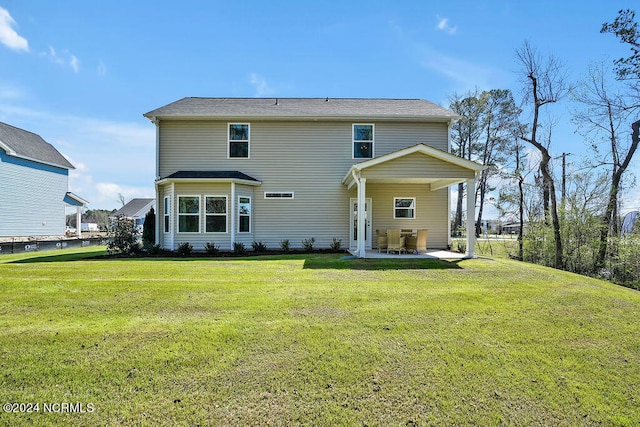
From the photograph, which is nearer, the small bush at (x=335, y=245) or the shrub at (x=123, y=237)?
the shrub at (x=123, y=237)

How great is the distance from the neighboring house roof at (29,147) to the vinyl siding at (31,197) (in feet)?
1.15

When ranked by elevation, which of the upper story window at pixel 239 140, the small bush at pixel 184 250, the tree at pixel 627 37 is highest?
the tree at pixel 627 37

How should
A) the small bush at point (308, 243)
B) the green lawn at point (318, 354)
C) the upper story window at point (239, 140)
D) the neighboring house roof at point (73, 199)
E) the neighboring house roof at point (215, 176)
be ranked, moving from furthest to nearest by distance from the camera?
the neighboring house roof at point (73, 199), the upper story window at point (239, 140), the small bush at point (308, 243), the neighboring house roof at point (215, 176), the green lawn at point (318, 354)

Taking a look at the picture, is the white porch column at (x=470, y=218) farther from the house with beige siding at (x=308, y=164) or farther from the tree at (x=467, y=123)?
the tree at (x=467, y=123)

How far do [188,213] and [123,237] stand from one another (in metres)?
2.45

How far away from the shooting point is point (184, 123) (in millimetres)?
12914

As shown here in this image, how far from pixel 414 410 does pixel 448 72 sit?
14974 mm

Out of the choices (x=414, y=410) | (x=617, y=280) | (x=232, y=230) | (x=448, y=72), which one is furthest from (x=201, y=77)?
Answer: (x=617, y=280)

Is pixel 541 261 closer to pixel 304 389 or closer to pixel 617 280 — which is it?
pixel 617 280

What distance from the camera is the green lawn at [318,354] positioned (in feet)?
9.06

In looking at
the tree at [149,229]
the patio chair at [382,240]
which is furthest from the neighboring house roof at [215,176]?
the patio chair at [382,240]

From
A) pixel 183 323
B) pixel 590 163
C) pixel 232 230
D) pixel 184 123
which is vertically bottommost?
pixel 183 323

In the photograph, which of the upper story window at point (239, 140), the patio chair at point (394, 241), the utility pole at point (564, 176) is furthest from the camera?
the upper story window at point (239, 140)

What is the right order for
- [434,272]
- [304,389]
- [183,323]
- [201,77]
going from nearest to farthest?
[304,389], [183,323], [434,272], [201,77]
